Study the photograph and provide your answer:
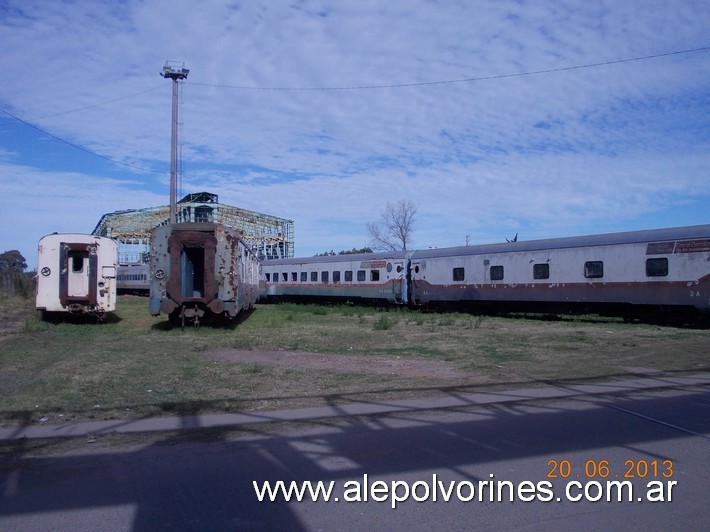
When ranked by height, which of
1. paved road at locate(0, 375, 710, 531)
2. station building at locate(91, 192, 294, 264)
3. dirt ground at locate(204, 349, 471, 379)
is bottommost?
paved road at locate(0, 375, 710, 531)

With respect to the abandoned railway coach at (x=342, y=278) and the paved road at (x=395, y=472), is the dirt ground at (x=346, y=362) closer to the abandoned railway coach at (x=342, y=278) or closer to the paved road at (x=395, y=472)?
the paved road at (x=395, y=472)

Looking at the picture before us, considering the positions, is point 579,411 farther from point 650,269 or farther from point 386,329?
point 650,269

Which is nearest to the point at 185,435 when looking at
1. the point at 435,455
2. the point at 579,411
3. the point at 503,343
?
the point at 435,455

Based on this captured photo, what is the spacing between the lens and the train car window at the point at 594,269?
2294cm

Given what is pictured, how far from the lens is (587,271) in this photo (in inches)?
921

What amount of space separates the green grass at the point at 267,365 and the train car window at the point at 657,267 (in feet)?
6.07

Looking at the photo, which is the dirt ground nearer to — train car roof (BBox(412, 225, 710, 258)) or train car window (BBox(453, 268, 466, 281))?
train car roof (BBox(412, 225, 710, 258))

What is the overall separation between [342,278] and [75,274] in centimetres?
1759

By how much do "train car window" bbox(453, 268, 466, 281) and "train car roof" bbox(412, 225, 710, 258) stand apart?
779mm

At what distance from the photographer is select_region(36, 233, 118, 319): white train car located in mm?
19516

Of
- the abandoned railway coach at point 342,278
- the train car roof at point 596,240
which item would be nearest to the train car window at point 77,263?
the train car roof at point 596,240

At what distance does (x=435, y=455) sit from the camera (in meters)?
6.42

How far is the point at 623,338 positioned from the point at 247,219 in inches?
1461

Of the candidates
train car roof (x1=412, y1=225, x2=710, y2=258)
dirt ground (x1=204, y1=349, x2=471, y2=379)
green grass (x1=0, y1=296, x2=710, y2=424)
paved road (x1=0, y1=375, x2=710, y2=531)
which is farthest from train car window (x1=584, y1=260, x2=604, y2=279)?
paved road (x1=0, y1=375, x2=710, y2=531)
